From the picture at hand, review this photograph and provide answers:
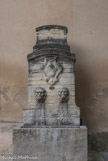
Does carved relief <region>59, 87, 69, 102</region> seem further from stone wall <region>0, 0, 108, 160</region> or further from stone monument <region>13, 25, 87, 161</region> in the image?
stone wall <region>0, 0, 108, 160</region>

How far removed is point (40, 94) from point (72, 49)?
1.83 metres

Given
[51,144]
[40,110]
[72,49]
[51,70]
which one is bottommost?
[51,144]

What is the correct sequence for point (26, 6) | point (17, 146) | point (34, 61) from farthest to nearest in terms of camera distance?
1. point (26, 6)
2. point (34, 61)
3. point (17, 146)

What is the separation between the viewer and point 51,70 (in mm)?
3605

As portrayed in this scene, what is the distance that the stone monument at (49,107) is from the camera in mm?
3416

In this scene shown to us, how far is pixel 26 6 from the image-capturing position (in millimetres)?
5035

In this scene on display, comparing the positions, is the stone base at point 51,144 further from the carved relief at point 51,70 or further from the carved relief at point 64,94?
the carved relief at point 51,70

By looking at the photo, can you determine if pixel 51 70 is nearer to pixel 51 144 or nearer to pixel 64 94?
pixel 64 94

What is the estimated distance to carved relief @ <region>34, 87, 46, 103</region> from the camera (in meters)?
3.53

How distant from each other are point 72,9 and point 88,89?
2.02m

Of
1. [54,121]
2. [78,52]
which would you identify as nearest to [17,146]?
[54,121]

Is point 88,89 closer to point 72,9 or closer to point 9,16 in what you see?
point 72,9

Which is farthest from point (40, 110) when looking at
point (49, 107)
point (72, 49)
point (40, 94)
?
point (72, 49)

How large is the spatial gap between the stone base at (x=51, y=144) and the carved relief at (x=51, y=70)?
2.84ft
